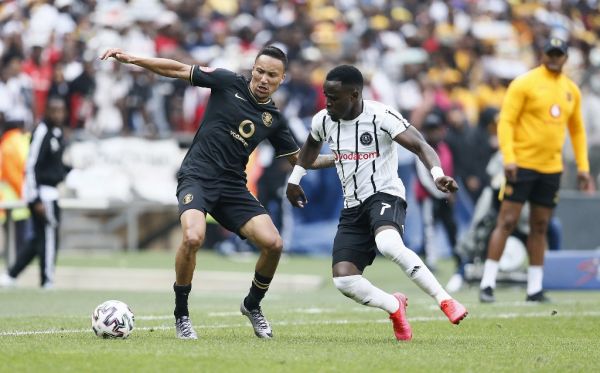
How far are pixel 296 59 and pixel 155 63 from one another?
1532 cm

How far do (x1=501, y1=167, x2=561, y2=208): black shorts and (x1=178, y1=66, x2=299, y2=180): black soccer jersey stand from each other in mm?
4127

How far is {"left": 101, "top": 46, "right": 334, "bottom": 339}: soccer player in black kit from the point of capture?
32.2 ft

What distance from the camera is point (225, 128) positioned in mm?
9961

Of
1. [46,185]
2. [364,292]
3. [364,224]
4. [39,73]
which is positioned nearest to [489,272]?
[364,224]

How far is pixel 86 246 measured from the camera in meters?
23.0

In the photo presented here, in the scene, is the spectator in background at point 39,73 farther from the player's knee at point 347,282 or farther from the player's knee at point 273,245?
the player's knee at point 347,282

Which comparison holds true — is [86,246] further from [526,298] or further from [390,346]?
[390,346]

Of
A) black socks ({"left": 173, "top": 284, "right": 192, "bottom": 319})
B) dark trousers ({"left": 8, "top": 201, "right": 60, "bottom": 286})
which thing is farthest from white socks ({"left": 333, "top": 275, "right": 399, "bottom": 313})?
dark trousers ({"left": 8, "top": 201, "right": 60, "bottom": 286})

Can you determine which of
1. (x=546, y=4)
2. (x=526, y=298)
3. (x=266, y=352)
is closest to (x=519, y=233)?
(x=526, y=298)

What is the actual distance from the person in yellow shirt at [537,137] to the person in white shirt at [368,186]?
11.4 feet

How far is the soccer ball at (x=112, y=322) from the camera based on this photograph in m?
9.52

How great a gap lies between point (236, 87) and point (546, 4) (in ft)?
76.5

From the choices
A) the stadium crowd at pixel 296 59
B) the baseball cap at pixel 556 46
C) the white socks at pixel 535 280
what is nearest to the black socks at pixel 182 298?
the white socks at pixel 535 280

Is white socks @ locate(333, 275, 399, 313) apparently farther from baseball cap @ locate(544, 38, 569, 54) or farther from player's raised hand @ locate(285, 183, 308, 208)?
baseball cap @ locate(544, 38, 569, 54)
